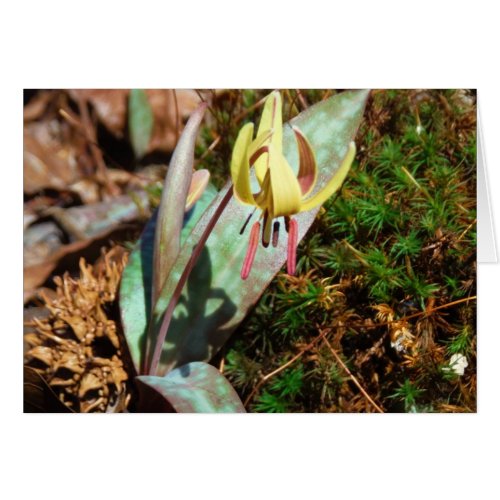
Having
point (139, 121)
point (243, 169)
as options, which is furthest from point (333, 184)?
point (139, 121)

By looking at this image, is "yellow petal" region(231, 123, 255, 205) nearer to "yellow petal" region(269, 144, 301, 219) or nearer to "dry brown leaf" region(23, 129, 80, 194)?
"yellow petal" region(269, 144, 301, 219)

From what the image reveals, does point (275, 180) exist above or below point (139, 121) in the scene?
below

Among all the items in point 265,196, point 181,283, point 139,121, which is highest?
point 139,121

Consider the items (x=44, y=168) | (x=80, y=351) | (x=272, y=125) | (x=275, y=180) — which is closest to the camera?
(x=275, y=180)

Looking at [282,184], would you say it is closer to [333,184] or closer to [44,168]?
[333,184]

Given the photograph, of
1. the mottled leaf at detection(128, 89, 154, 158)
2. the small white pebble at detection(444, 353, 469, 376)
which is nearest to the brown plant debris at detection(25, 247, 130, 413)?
the mottled leaf at detection(128, 89, 154, 158)

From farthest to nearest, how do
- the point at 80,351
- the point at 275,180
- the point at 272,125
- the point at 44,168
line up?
the point at 44,168 → the point at 80,351 → the point at 272,125 → the point at 275,180
